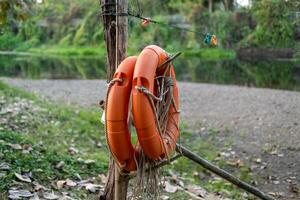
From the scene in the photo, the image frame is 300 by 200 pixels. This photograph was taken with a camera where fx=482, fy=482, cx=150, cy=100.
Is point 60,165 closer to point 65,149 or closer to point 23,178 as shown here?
point 23,178

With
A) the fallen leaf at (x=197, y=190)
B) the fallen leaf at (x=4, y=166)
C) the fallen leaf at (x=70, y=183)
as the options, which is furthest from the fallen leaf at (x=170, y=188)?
Result: the fallen leaf at (x=4, y=166)

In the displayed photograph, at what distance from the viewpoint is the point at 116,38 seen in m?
3.75

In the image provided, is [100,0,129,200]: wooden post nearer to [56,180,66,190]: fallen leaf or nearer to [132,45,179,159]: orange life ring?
[132,45,179,159]: orange life ring

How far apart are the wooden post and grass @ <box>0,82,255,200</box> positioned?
1.07 m

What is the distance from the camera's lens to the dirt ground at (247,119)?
289 inches

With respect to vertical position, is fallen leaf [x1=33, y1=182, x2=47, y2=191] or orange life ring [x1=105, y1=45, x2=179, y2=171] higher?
orange life ring [x1=105, y1=45, x2=179, y2=171]

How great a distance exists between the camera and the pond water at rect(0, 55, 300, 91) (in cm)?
1844

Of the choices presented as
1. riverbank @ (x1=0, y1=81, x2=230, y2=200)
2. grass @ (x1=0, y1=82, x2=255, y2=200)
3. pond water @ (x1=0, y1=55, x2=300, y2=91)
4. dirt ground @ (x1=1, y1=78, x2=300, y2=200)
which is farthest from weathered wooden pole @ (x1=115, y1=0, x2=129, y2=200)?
pond water @ (x1=0, y1=55, x2=300, y2=91)

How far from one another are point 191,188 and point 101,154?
1.66 meters

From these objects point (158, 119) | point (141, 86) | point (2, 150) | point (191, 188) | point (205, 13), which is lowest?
point (191, 188)

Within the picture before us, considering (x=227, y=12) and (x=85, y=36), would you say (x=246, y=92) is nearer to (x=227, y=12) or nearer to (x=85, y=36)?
(x=227, y=12)

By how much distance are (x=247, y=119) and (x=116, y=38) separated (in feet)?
24.8

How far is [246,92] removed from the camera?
596 inches

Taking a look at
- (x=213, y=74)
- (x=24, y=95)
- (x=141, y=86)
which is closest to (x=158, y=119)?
(x=141, y=86)
